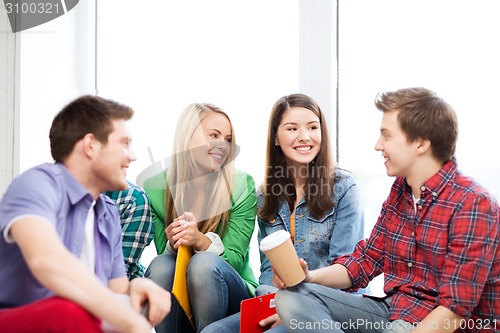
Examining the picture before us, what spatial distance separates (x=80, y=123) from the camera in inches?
58.5

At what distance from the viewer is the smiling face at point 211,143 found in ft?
7.43

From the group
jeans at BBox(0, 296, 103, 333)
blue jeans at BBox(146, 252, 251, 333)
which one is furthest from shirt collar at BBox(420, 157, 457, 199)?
jeans at BBox(0, 296, 103, 333)

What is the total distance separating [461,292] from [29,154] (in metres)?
1.95

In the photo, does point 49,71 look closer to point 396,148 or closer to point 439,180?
point 396,148

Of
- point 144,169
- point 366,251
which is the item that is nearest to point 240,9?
point 144,169

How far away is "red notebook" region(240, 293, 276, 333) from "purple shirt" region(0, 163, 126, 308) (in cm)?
44

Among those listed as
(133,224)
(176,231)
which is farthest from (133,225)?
(176,231)

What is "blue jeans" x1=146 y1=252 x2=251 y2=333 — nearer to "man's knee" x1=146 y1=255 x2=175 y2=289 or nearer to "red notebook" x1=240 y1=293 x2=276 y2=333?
"man's knee" x1=146 y1=255 x2=175 y2=289

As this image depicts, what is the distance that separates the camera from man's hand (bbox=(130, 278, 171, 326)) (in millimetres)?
1434

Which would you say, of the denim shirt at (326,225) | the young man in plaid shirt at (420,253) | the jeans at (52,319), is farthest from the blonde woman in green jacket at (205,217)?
the jeans at (52,319)

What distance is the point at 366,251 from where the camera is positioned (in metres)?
1.87

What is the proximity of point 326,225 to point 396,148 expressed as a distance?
478mm

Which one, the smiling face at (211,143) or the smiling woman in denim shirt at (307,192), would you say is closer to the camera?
the smiling woman in denim shirt at (307,192)

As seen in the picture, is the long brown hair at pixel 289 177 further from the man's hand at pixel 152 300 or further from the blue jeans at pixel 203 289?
the man's hand at pixel 152 300
